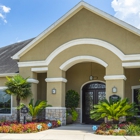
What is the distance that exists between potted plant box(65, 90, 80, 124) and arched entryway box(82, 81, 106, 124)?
678 mm

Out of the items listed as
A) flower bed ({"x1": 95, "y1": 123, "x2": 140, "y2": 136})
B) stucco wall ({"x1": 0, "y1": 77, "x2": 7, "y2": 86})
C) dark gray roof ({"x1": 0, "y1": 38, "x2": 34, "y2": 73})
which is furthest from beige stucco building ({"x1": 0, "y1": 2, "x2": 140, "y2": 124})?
flower bed ({"x1": 95, "y1": 123, "x2": 140, "y2": 136})

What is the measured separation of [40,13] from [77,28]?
315cm

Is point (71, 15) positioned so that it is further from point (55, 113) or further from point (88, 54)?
point (55, 113)

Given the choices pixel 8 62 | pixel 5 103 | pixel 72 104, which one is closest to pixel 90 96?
pixel 72 104

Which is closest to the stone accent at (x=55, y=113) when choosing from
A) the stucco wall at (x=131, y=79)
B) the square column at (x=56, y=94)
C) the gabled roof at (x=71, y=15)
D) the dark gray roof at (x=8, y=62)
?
the square column at (x=56, y=94)

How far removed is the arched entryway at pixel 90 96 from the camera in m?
19.1

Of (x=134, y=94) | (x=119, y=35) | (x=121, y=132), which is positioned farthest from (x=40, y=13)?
(x=121, y=132)

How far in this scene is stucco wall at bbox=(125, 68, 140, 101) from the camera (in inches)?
693

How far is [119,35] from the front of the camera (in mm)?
15711

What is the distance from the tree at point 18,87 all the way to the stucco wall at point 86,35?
1.69 m

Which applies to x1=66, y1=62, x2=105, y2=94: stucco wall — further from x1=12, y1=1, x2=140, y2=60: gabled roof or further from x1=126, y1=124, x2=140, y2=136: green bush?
x1=126, y1=124, x2=140, y2=136: green bush

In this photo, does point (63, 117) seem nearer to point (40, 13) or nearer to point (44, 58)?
point (44, 58)

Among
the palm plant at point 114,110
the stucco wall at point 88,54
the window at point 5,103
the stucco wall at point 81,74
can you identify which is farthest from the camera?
the window at point 5,103

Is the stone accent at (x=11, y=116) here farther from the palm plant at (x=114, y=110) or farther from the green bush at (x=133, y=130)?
the green bush at (x=133, y=130)
